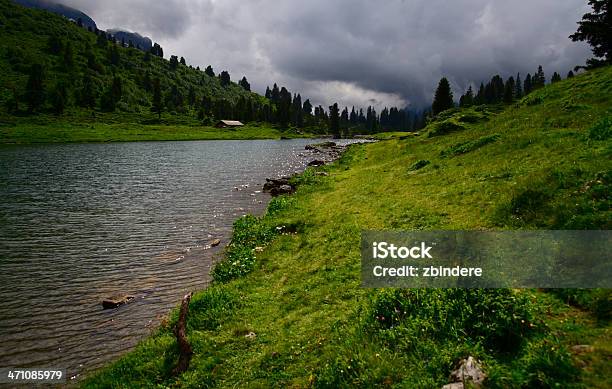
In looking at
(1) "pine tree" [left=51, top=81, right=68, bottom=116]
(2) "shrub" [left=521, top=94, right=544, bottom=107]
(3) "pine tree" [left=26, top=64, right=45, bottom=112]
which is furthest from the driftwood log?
(1) "pine tree" [left=51, top=81, right=68, bottom=116]

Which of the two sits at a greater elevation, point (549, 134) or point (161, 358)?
point (549, 134)

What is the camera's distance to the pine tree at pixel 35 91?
154 m

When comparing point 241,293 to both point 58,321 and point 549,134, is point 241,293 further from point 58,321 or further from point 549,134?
point 549,134

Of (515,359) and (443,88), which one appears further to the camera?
(443,88)

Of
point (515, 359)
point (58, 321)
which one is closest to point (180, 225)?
point (58, 321)

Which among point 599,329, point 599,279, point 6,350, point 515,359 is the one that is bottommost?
point 6,350

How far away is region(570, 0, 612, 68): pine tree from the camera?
39.9 meters

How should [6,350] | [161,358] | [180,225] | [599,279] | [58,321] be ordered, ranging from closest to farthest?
1. [599,279]
2. [161,358]
3. [6,350]
4. [58,321]
5. [180,225]

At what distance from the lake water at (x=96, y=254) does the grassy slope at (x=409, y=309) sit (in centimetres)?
278

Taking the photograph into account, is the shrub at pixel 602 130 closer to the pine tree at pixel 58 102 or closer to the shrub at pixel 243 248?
the shrub at pixel 243 248

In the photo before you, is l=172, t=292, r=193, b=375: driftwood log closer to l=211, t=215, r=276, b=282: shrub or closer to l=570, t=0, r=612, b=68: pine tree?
l=211, t=215, r=276, b=282: shrub

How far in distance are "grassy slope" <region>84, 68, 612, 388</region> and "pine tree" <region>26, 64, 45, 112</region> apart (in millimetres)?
181581

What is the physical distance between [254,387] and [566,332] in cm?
725

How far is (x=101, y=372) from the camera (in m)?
11.1
